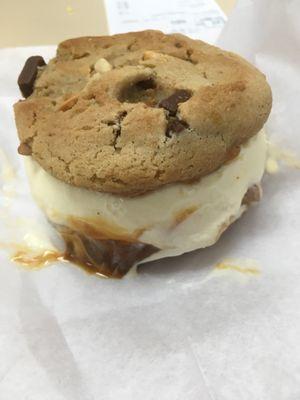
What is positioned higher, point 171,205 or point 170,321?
point 171,205

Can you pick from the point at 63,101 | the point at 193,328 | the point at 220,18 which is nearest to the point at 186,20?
the point at 220,18

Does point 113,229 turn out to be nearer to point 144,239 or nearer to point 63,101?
point 144,239

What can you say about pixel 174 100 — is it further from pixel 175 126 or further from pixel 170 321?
pixel 170 321

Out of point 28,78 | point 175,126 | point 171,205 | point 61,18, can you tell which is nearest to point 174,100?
point 175,126

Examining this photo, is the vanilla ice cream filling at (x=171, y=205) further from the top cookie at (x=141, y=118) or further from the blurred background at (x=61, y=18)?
the blurred background at (x=61, y=18)

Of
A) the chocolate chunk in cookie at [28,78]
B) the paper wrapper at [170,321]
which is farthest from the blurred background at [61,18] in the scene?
the paper wrapper at [170,321]
